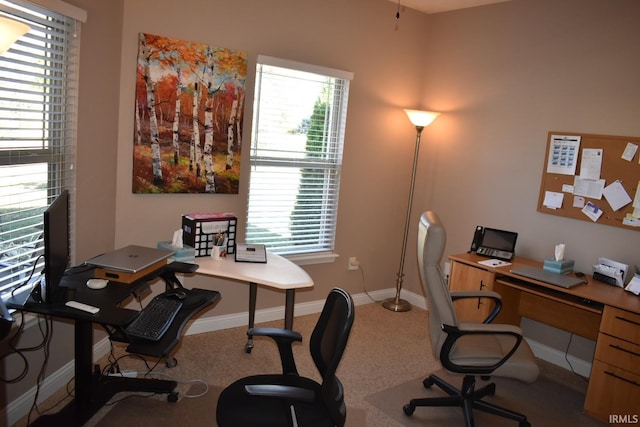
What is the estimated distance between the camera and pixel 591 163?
3490 millimetres

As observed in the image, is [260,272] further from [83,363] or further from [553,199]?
[553,199]

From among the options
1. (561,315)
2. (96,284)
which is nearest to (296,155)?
(96,284)

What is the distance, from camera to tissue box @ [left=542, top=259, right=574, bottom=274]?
11.2 feet

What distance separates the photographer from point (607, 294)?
9.91ft

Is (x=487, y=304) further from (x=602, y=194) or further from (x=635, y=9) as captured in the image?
(x=635, y=9)

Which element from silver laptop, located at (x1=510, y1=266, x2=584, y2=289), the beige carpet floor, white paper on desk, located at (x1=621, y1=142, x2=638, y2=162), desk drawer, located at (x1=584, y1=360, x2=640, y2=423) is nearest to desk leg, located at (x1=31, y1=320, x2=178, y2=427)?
the beige carpet floor

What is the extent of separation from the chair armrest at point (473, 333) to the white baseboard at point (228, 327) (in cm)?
143

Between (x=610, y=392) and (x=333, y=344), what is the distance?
203 cm

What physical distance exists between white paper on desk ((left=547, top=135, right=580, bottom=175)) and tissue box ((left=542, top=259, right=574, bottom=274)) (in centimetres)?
68

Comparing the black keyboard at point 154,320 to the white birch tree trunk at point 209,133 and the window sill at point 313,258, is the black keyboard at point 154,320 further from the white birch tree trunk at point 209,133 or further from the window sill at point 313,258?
the window sill at point 313,258

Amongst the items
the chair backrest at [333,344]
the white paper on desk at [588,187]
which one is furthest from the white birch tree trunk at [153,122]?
the white paper on desk at [588,187]

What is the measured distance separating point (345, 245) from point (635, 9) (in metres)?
2.77

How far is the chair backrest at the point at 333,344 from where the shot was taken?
1.80 m

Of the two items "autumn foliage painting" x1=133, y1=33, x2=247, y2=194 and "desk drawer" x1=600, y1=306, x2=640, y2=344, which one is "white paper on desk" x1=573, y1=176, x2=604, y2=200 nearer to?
"desk drawer" x1=600, y1=306, x2=640, y2=344
